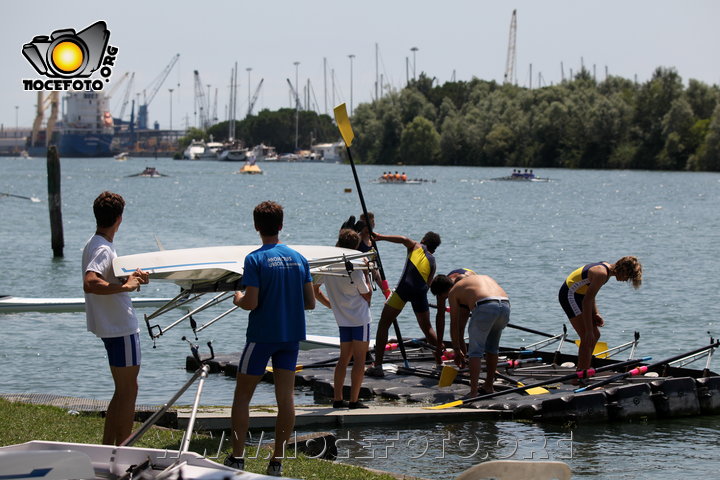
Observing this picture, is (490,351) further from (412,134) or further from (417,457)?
(412,134)

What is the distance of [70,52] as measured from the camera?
24.3m

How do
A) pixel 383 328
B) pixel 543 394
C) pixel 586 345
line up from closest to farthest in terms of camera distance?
pixel 543 394 → pixel 586 345 → pixel 383 328

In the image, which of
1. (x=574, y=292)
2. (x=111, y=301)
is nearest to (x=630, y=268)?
(x=574, y=292)

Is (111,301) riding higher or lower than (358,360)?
higher

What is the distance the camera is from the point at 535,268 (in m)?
33.8

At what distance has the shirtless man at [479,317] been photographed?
11.5 metres

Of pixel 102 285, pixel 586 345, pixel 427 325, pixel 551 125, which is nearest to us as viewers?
pixel 102 285

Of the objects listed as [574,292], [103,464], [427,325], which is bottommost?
[427,325]

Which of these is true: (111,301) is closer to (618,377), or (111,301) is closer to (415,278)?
(415,278)

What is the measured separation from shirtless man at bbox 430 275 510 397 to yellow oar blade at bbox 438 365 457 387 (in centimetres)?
36

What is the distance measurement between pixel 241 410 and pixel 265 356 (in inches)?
20.5

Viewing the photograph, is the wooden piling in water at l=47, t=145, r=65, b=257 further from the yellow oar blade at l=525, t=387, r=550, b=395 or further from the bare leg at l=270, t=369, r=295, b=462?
the bare leg at l=270, t=369, r=295, b=462

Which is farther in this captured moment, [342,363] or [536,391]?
[536,391]

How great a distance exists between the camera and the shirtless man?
11539 mm
